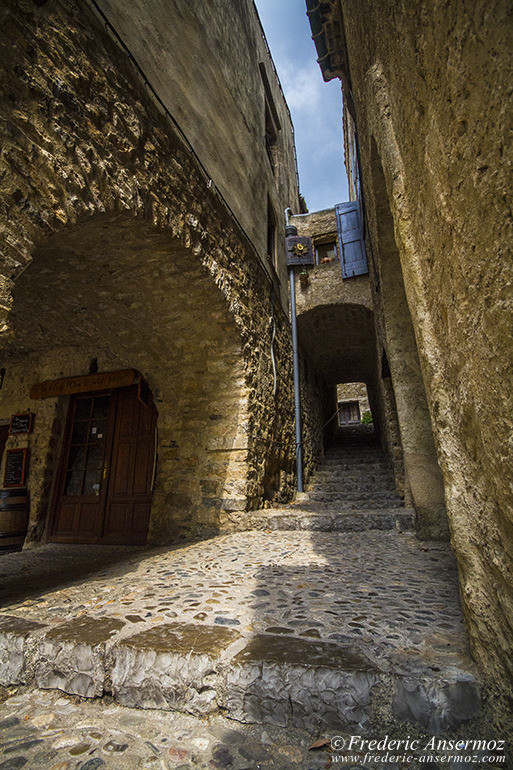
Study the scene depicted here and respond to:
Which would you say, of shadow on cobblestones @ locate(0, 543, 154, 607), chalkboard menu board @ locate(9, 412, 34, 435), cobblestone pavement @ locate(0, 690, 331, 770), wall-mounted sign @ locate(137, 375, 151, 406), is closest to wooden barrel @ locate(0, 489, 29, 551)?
shadow on cobblestones @ locate(0, 543, 154, 607)

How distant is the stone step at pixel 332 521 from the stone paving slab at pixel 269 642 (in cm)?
143

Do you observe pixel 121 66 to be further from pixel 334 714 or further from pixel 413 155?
pixel 334 714

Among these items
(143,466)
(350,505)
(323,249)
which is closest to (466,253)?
(350,505)

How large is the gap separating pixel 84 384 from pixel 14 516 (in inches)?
74.5

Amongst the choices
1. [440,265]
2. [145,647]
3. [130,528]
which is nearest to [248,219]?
[440,265]

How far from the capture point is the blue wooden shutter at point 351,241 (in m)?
6.95

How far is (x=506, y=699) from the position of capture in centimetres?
92

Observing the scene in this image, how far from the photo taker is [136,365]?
4.32 meters

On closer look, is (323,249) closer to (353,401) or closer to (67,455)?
(67,455)

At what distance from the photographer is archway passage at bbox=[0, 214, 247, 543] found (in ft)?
9.96

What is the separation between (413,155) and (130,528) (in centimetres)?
496

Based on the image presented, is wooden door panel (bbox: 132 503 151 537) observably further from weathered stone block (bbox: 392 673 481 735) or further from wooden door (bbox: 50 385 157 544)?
weathered stone block (bbox: 392 673 481 735)

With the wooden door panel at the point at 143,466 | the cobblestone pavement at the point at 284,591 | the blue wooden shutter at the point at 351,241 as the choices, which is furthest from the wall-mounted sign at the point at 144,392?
the blue wooden shutter at the point at 351,241

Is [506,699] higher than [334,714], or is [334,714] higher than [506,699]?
[506,699]
